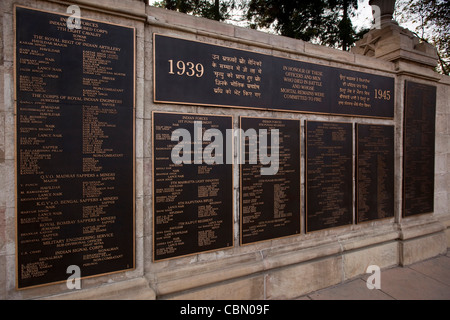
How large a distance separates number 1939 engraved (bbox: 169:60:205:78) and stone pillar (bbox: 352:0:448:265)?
4.11 meters

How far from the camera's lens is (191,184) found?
3.20 metres

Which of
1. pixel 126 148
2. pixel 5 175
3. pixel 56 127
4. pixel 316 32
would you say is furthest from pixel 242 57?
pixel 316 32

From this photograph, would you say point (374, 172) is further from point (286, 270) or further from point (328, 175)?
point (286, 270)

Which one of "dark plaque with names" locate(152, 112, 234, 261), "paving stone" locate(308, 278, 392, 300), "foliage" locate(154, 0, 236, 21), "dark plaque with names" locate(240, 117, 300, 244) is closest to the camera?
"dark plaque with names" locate(152, 112, 234, 261)

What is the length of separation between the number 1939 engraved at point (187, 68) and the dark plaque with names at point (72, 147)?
498 mm

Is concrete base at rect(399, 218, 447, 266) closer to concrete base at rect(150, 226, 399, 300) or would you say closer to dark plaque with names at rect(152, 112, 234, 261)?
concrete base at rect(150, 226, 399, 300)

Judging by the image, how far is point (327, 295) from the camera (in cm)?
382

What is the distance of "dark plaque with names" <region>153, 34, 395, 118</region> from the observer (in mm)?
3111

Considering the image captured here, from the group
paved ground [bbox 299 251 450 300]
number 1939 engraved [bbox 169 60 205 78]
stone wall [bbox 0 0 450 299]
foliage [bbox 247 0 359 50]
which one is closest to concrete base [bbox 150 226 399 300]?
stone wall [bbox 0 0 450 299]

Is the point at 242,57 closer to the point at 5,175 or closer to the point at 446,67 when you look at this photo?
the point at 5,175

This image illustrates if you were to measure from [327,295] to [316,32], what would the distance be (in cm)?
1152

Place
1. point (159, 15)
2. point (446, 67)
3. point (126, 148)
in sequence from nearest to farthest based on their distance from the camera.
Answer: point (126, 148) < point (159, 15) < point (446, 67)

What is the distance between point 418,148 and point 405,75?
156 centimetres

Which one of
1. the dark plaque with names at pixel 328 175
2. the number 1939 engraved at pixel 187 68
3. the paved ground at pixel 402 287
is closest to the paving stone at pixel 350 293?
the paved ground at pixel 402 287
